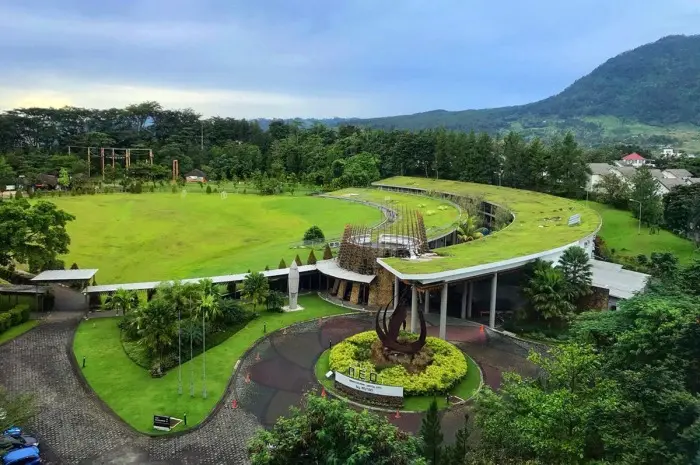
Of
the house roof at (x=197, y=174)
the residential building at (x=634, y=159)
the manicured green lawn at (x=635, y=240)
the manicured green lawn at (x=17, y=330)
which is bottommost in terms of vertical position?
the manicured green lawn at (x=17, y=330)

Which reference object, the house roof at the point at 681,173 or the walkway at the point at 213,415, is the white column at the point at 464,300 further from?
the house roof at the point at 681,173

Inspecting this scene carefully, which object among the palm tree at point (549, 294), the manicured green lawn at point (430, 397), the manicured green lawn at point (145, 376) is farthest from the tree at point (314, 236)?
the palm tree at point (549, 294)

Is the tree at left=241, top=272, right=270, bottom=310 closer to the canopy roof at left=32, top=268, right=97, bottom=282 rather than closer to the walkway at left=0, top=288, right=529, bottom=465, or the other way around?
the walkway at left=0, top=288, right=529, bottom=465

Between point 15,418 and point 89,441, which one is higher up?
point 15,418

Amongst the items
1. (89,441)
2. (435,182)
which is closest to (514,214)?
(435,182)

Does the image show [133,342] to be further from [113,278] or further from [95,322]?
[113,278]

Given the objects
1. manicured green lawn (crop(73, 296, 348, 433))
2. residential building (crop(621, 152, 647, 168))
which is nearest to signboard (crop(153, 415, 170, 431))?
manicured green lawn (crop(73, 296, 348, 433))

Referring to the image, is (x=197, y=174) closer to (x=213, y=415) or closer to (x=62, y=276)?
(x=62, y=276)
